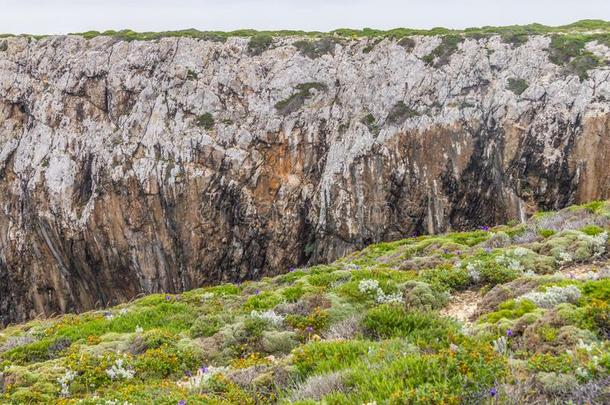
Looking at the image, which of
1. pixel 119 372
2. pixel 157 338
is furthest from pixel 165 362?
pixel 157 338

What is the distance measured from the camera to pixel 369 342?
8211 millimetres

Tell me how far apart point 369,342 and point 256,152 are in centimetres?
2818

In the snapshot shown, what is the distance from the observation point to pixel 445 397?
5.30m

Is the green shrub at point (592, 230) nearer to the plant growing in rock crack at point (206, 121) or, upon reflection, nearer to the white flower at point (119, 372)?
the white flower at point (119, 372)

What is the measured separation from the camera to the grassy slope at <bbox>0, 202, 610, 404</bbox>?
232 inches

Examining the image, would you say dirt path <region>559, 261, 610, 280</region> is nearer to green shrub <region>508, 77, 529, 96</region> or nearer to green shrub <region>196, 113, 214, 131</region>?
green shrub <region>508, 77, 529, 96</region>

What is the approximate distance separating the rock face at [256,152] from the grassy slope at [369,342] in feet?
47.2

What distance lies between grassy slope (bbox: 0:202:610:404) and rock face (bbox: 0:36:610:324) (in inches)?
566

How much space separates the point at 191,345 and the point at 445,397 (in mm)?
7030

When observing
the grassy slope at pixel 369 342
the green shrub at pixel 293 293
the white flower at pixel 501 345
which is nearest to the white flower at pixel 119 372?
the grassy slope at pixel 369 342

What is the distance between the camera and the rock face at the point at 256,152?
30.9 meters

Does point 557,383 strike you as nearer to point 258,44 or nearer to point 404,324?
point 404,324

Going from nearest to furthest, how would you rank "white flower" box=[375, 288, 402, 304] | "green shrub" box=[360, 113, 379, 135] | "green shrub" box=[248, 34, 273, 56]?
"white flower" box=[375, 288, 402, 304]
"green shrub" box=[360, 113, 379, 135]
"green shrub" box=[248, 34, 273, 56]

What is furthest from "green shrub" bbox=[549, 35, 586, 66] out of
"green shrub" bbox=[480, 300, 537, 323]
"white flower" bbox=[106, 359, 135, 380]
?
"white flower" bbox=[106, 359, 135, 380]
